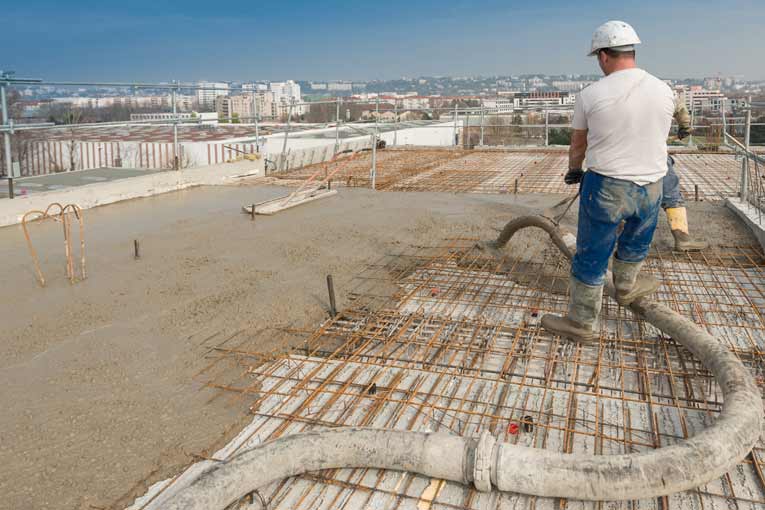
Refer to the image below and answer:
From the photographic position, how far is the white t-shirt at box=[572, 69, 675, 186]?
9.98 ft

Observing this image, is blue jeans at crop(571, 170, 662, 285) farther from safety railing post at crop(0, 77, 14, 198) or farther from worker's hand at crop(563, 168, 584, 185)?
safety railing post at crop(0, 77, 14, 198)

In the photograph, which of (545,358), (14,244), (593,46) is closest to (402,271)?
(545,358)

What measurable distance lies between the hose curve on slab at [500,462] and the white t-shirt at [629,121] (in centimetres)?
113

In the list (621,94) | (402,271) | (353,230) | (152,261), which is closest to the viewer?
(621,94)

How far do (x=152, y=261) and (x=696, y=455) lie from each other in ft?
15.4

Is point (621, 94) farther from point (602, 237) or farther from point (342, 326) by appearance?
point (342, 326)

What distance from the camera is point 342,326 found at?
4.04 metres

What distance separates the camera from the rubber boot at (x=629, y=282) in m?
3.53

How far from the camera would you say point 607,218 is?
312 cm

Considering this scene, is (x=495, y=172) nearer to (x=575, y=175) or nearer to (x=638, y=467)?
(x=575, y=175)

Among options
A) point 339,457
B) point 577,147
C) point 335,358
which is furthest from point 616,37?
point 339,457

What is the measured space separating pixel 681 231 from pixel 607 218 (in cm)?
285

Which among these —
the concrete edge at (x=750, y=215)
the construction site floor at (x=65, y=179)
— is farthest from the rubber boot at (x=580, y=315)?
the construction site floor at (x=65, y=179)

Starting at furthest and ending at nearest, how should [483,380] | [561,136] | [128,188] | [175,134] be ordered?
[561,136], [175,134], [128,188], [483,380]
